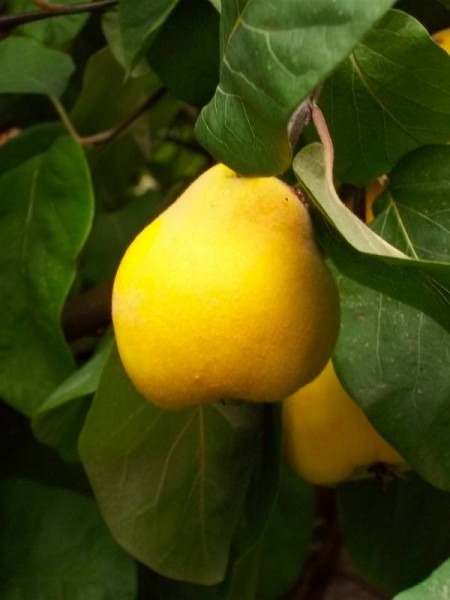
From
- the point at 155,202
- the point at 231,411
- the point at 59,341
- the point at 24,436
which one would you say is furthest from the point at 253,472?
the point at 155,202

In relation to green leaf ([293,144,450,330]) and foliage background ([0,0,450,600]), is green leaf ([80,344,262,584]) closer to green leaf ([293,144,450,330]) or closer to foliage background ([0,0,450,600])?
foliage background ([0,0,450,600])

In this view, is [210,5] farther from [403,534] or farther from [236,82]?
[403,534]

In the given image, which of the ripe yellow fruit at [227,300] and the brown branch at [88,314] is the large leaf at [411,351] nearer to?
the ripe yellow fruit at [227,300]

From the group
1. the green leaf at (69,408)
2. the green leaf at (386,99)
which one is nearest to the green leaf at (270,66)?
the green leaf at (386,99)

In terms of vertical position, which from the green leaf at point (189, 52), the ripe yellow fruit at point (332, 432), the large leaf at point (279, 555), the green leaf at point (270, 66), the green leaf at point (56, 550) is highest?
the green leaf at point (270, 66)

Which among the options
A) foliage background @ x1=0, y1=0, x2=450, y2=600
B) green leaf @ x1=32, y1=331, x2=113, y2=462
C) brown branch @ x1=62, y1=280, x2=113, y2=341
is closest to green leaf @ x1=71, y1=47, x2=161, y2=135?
foliage background @ x1=0, y1=0, x2=450, y2=600

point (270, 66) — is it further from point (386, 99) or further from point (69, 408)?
point (69, 408)
